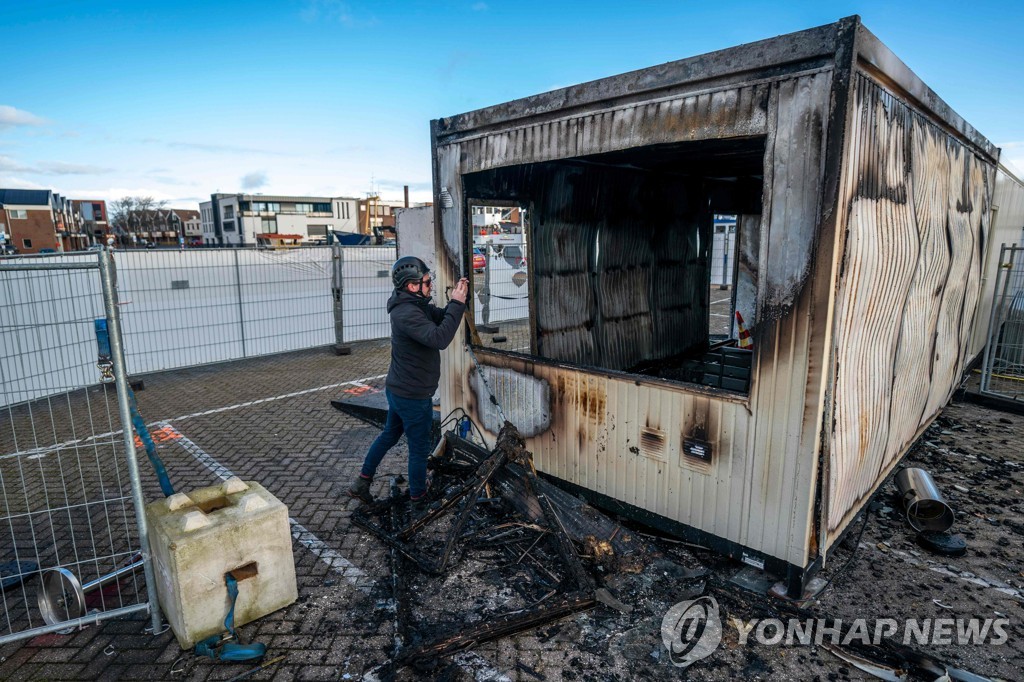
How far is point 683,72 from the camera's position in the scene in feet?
11.9

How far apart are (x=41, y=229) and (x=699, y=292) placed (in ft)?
237

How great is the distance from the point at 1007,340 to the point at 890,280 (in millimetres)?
8307

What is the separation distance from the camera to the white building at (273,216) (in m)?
61.9

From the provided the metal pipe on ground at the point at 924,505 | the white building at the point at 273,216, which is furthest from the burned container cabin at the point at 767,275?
the white building at the point at 273,216

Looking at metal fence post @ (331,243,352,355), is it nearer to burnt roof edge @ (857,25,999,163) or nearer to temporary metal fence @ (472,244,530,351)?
temporary metal fence @ (472,244,530,351)

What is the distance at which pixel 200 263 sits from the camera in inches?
364

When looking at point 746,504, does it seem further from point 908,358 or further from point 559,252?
point 559,252

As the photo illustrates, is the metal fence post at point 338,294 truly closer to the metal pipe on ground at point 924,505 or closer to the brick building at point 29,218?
the metal pipe on ground at point 924,505

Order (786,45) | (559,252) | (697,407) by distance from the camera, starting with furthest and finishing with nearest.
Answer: (559,252), (697,407), (786,45)

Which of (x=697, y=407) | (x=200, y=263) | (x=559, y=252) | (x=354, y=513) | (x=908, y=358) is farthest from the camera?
(x=200, y=263)

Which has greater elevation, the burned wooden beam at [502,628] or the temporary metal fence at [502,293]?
the temporary metal fence at [502,293]

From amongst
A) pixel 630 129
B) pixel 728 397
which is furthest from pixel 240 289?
pixel 728 397

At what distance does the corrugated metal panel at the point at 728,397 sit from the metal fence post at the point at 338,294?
6.24m

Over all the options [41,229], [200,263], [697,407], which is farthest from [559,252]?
[41,229]
